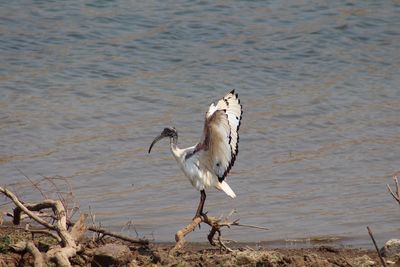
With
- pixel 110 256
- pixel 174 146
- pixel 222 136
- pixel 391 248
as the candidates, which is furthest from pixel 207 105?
pixel 110 256

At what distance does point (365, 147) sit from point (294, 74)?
3.30 m

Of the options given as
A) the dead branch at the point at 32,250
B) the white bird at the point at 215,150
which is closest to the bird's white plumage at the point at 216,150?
the white bird at the point at 215,150

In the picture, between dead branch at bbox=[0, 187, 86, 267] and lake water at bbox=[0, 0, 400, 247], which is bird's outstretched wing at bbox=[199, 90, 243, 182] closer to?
lake water at bbox=[0, 0, 400, 247]

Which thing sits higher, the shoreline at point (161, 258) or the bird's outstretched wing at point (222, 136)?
the bird's outstretched wing at point (222, 136)

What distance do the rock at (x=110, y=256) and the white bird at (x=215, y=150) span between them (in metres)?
1.18

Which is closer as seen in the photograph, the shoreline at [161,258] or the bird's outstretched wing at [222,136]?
the shoreline at [161,258]

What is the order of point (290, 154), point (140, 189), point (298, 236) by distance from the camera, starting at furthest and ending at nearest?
point (290, 154) → point (140, 189) → point (298, 236)

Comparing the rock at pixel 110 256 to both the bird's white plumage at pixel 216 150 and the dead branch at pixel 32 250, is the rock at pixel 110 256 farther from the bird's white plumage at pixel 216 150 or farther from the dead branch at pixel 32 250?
the bird's white plumage at pixel 216 150

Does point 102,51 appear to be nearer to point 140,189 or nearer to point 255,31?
point 255,31

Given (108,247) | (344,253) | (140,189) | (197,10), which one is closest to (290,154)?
(140,189)

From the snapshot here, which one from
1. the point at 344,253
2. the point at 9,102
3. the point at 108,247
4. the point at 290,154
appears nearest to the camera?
the point at 108,247

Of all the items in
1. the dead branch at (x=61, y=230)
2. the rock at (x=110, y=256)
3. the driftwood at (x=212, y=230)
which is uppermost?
the dead branch at (x=61, y=230)

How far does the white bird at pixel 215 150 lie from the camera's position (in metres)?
6.81

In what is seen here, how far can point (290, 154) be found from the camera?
10.2 metres
